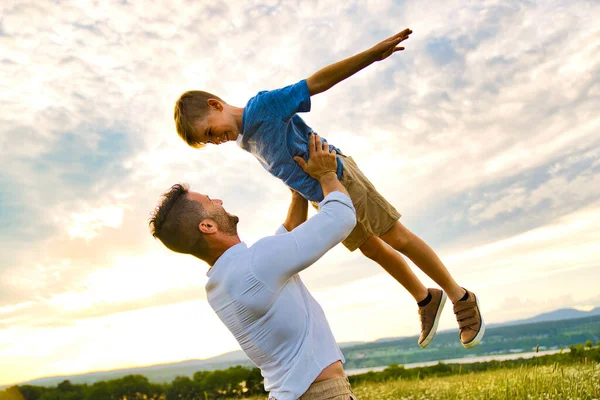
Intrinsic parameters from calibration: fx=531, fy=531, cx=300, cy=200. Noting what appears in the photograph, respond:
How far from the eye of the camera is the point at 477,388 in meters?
6.20

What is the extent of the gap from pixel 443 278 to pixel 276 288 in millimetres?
2219

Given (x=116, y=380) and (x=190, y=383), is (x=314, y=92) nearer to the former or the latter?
(x=190, y=383)

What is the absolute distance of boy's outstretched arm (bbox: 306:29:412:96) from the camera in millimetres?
3533

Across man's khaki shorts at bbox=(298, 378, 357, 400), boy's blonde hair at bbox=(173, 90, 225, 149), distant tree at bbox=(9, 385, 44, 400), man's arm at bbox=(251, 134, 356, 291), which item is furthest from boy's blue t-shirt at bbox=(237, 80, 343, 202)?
distant tree at bbox=(9, 385, 44, 400)

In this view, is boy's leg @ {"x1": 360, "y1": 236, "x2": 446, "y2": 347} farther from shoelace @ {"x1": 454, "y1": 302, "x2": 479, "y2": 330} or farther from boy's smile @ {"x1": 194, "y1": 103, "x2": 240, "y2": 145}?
boy's smile @ {"x1": 194, "y1": 103, "x2": 240, "y2": 145}

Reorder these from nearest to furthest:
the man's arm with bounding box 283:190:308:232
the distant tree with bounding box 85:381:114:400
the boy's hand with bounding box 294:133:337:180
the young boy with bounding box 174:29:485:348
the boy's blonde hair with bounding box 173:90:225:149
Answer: the boy's hand with bounding box 294:133:337:180 < the young boy with bounding box 174:29:485:348 < the boy's blonde hair with bounding box 173:90:225:149 < the man's arm with bounding box 283:190:308:232 < the distant tree with bounding box 85:381:114:400

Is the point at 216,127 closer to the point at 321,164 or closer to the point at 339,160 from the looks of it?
the point at 321,164

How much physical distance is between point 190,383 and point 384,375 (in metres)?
5.20

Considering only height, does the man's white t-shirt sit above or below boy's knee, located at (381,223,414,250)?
below

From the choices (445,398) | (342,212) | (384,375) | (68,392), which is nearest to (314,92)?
(342,212)

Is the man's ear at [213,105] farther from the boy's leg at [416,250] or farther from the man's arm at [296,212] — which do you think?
the boy's leg at [416,250]

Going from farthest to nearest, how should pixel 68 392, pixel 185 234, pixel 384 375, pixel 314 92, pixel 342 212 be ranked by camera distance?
A: pixel 68 392
pixel 384 375
pixel 314 92
pixel 185 234
pixel 342 212

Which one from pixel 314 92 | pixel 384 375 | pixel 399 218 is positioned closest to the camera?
pixel 314 92

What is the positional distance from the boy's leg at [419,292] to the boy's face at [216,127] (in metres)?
1.61
